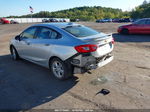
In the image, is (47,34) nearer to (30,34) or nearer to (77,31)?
(77,31)

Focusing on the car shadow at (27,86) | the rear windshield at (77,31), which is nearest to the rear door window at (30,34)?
the car shadow at (27,86)

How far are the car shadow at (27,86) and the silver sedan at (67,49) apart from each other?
35 cm

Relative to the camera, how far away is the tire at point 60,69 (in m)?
4.27

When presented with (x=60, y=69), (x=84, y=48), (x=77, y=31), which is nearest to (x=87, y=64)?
(x=84, y=48)

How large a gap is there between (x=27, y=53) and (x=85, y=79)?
2.56 m

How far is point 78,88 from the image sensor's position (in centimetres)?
405

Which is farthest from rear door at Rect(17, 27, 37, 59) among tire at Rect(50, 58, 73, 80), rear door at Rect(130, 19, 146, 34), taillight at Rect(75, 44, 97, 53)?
rear door at Rect(130, 19, 146, 34)

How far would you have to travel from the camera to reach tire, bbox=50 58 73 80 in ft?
14.0

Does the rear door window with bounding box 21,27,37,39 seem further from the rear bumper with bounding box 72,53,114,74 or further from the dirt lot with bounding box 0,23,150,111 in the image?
the rear bumper with bounding box 72,53,114,74

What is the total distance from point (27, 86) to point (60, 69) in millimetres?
1036

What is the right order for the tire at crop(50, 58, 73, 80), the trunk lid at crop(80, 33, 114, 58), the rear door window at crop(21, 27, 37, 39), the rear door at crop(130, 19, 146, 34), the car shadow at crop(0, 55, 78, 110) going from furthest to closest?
the rear door at crop(130, 19, 146, 34), the rear door window at crop(21, 27, 37, 39), the tire at crop(50, 58, 73, 80), the trunk lid at crop(80, 33, 114, 58), the car shadow at crop(0, 55, 78, 110)

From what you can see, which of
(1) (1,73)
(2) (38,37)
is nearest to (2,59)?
(1) (1,73)

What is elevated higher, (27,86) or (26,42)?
(26,42)

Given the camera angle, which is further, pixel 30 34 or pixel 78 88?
pixel 30 34
